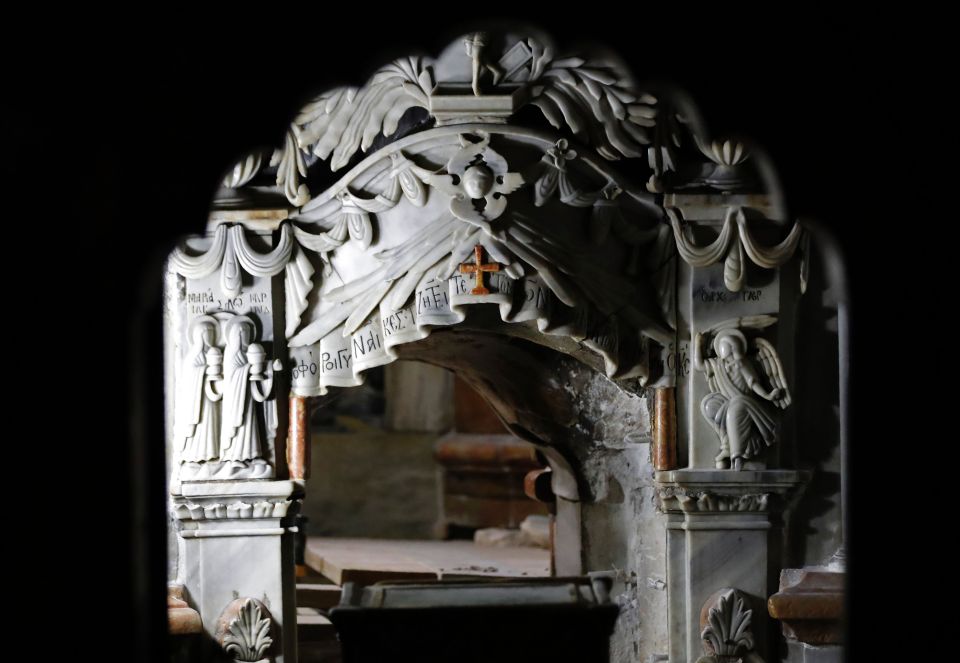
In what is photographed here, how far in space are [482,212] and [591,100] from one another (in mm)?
789

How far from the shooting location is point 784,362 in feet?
21.9

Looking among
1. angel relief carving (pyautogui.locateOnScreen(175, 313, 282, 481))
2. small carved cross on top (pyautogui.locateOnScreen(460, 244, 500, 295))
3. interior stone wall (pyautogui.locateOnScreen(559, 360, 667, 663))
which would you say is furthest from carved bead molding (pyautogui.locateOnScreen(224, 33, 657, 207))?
interior stone wall (pyautogui.locateOnScreen(559, 360, 667, 663))

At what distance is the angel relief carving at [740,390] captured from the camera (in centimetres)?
657

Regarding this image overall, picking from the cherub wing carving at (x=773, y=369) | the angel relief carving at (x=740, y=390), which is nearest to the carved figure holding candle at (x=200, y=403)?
the angel relief carving at (x=740, y=390)

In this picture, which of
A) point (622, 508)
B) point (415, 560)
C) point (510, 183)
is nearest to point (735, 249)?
point (510, 183)

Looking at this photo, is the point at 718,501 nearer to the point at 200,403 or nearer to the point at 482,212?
the point at 482,212

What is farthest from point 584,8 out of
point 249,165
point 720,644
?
point 720,644

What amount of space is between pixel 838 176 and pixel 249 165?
440 cm

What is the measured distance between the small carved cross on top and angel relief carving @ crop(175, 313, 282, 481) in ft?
3.81

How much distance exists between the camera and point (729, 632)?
6.54 metres

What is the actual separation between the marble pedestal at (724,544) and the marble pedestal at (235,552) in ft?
6.46

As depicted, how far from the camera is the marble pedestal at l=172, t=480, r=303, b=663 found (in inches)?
257

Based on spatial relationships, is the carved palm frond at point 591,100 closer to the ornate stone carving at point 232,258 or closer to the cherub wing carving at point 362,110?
the cherub wing carving at point 362,110

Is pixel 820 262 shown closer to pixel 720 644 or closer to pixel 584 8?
pixel 720 644
